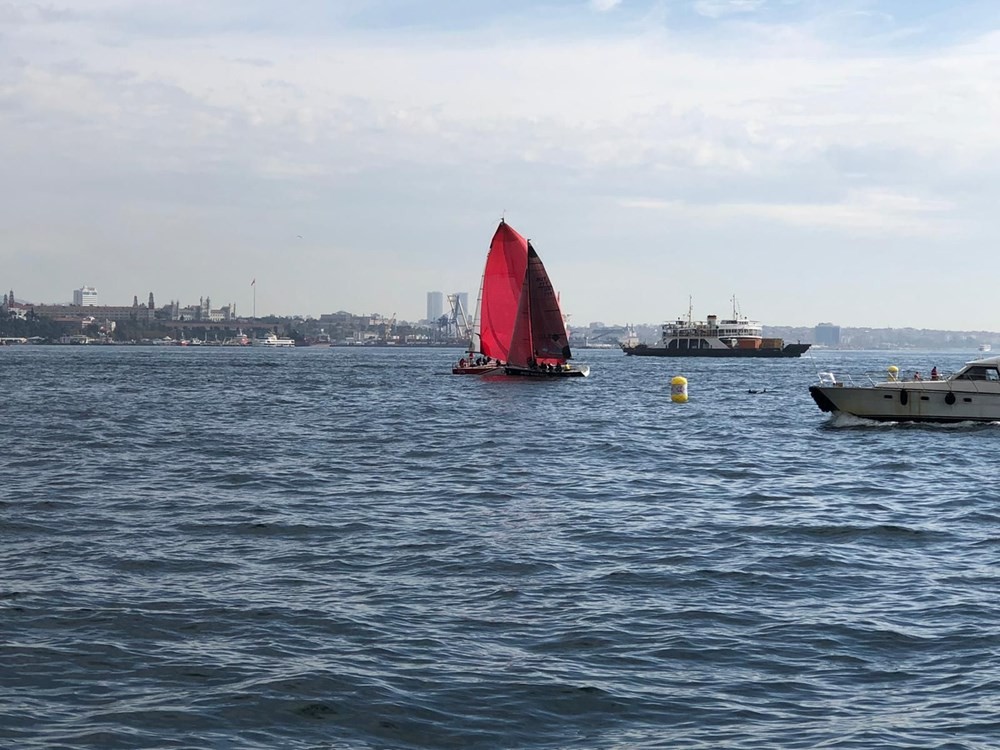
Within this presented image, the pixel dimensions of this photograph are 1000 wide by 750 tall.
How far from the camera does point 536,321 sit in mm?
92250

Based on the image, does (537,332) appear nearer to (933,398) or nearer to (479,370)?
(479,370)

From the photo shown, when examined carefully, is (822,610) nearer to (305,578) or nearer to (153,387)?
(305,578)

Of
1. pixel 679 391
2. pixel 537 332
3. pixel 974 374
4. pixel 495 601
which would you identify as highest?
pixel 537 332

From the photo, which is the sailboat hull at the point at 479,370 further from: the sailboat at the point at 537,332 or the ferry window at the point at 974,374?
the ferry window at the point at 974,374

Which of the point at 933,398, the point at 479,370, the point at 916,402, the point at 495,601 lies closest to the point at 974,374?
the point at 933,398

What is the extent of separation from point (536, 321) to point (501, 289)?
11.9ft

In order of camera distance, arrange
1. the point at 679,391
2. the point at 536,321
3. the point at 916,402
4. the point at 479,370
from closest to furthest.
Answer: the point at 916,402
the point at 679,391
the point at 536,321
the point at 479,370

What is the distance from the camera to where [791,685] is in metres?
A: 13.7

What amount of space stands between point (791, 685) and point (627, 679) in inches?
69.5

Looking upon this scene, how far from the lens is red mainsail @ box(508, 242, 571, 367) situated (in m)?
91.4

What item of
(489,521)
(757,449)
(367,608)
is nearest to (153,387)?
(757,449)

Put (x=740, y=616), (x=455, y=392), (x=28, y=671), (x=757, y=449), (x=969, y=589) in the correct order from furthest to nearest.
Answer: (x=455, y=392) < (x=757, y=449) < (x=969, y=589) < (x=740, y=616) < (x=28, y=671)

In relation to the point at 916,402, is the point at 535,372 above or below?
above

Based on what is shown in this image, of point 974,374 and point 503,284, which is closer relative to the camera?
point 974,374
